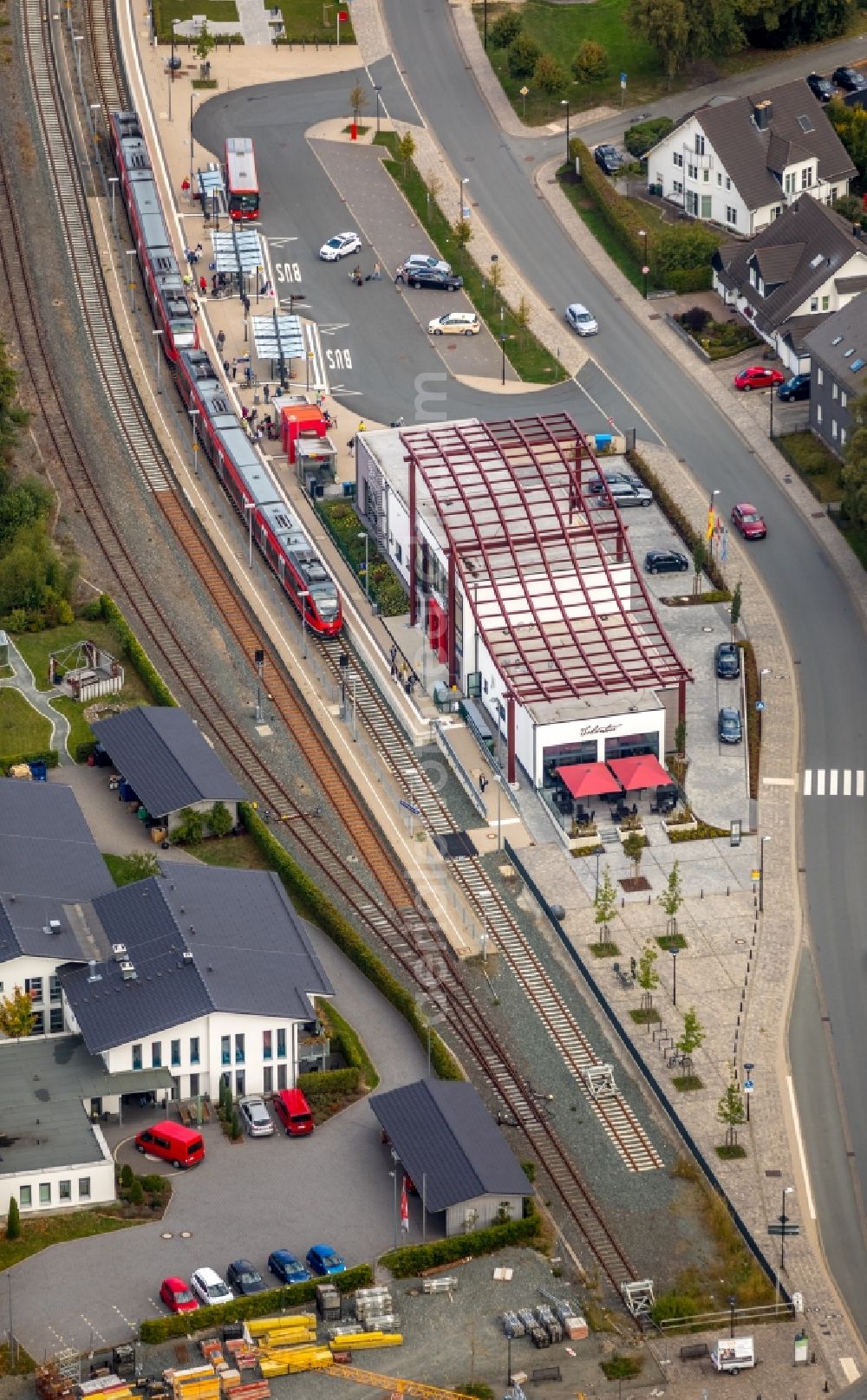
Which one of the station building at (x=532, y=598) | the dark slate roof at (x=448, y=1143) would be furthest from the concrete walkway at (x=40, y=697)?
the dark slate roof at (x=448, y=1143)

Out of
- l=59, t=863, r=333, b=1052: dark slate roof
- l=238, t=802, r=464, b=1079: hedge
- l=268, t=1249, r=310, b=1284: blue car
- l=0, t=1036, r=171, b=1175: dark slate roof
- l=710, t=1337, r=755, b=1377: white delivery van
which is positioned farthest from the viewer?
l=238, t=802, r=464, b=1079: hedge

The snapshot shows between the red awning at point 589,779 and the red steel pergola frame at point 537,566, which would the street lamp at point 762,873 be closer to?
the red awning at point 589,779

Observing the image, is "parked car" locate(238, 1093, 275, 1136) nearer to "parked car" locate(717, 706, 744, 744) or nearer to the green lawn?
the green lawn

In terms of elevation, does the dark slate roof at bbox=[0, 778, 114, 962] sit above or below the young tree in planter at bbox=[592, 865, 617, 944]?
above

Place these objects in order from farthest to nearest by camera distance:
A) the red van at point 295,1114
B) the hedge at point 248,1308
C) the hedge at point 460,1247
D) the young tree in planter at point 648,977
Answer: the young tree in planter at point 648,977, the red van at point 295,1114, the hedge at point 460,1247, the hedge at point 248,1308

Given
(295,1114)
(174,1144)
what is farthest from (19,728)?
(174,1144)

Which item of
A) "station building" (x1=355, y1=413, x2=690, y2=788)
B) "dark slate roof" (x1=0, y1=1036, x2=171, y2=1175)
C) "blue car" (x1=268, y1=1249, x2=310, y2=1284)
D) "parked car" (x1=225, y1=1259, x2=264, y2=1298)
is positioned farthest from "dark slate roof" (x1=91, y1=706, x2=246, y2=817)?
"parked car" (x1=225, y1=1259, x2=264, y2=1298)
